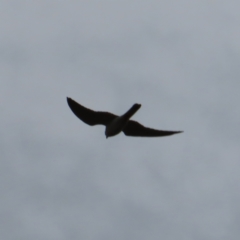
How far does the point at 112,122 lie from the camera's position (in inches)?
630

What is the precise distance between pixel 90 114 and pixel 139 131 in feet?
5.78

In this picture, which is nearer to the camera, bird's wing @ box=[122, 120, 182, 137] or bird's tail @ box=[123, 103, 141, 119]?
bird's tail @ box=[123, 103, 141, 119]

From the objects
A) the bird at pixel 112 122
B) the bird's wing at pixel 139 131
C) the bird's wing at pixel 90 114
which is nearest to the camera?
the bird at pixel 112 122

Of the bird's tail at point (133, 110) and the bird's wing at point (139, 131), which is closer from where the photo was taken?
the bird's tail at point (133, 110)

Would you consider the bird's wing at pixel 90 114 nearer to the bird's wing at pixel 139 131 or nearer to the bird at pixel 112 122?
the bird at pixel 112 122

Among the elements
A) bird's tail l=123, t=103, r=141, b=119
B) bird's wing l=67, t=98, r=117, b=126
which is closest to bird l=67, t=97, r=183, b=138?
bird's wing l=67, t=98, r=117, b=126

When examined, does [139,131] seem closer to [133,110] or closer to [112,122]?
[112,122]

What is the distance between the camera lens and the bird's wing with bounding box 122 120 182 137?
16.4 m

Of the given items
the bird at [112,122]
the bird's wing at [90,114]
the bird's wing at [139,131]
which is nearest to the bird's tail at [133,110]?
the bird at [112,122]

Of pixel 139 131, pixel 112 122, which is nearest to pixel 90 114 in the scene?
pixel 112 122

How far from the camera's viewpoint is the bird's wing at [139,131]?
16.4 meters

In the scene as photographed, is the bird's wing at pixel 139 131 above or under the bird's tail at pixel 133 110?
above

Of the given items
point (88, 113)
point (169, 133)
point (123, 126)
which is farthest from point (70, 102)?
point (169, 133)

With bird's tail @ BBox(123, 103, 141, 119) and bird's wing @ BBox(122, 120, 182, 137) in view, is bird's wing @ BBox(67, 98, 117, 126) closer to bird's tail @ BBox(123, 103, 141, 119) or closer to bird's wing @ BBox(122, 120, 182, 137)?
bird's wing @ BBox(122, 120, 182, 137)
